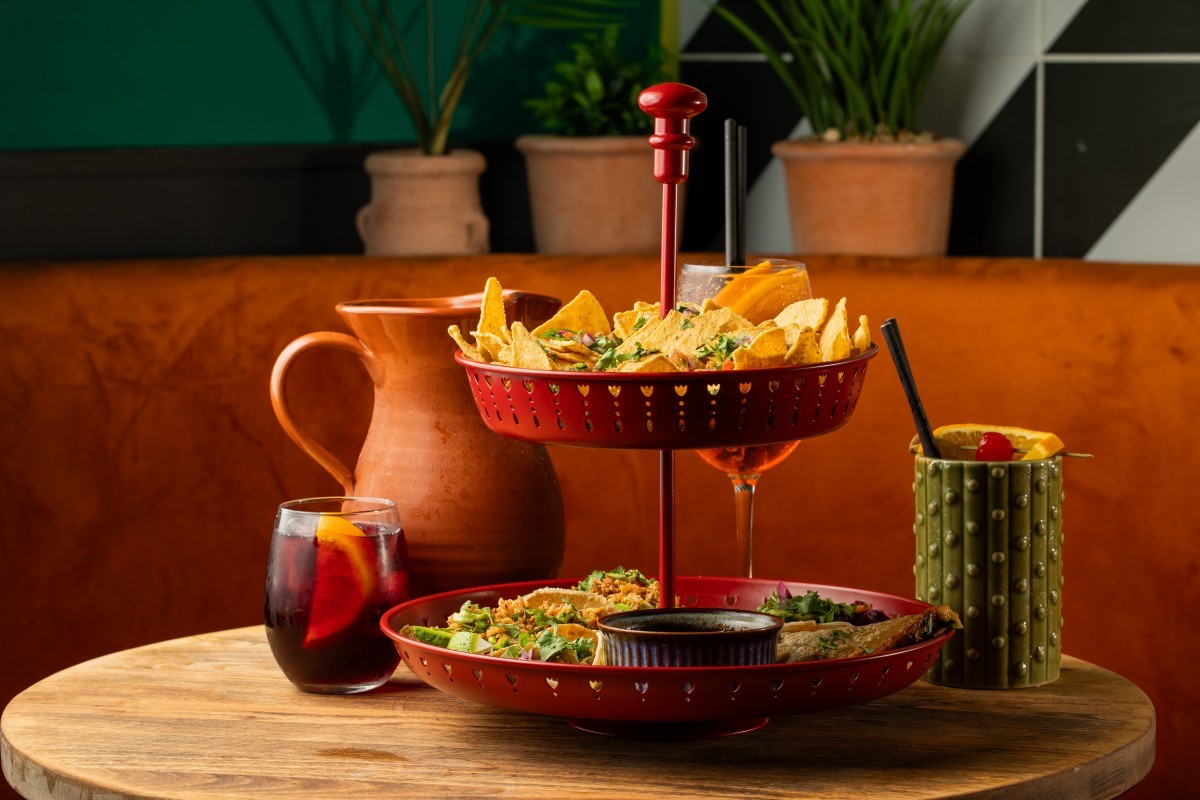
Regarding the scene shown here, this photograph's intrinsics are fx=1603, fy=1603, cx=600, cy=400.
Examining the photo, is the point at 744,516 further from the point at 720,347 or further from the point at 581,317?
the point at 720,347

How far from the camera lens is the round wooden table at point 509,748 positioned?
100cm

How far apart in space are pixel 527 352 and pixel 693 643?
218 mm

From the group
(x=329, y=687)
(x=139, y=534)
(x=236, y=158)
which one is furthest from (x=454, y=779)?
(x=236, y=158)

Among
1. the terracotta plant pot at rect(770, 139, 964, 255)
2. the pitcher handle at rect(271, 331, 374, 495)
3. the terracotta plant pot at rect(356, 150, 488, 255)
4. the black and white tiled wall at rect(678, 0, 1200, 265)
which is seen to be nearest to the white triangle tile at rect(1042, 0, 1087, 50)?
the black and white tiled wall at rect(678, 0, 1200, 265)

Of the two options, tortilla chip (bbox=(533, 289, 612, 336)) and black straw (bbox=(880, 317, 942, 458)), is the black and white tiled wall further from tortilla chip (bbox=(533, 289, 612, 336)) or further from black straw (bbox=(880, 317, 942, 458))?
tortilla chip (bbox=(533, 289, 612, 336))

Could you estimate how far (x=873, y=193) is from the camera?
2457 mm

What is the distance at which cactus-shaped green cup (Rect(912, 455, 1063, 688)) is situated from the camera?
4.04 ft

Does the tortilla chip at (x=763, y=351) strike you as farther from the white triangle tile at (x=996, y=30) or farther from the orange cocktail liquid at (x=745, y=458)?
the white triangle tile at (x=996, y=30)

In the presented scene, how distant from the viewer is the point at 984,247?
8.54ft

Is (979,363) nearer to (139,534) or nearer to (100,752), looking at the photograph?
(139,534)

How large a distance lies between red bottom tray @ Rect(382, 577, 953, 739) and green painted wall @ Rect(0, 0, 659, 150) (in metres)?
1.41

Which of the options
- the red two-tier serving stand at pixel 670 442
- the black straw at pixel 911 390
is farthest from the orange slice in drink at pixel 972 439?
the red two-tier serving stand at pixel 670 442

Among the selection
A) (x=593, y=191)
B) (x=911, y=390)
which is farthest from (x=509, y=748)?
(x=593, y=191)

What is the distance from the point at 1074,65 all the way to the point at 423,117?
1.02 meters
